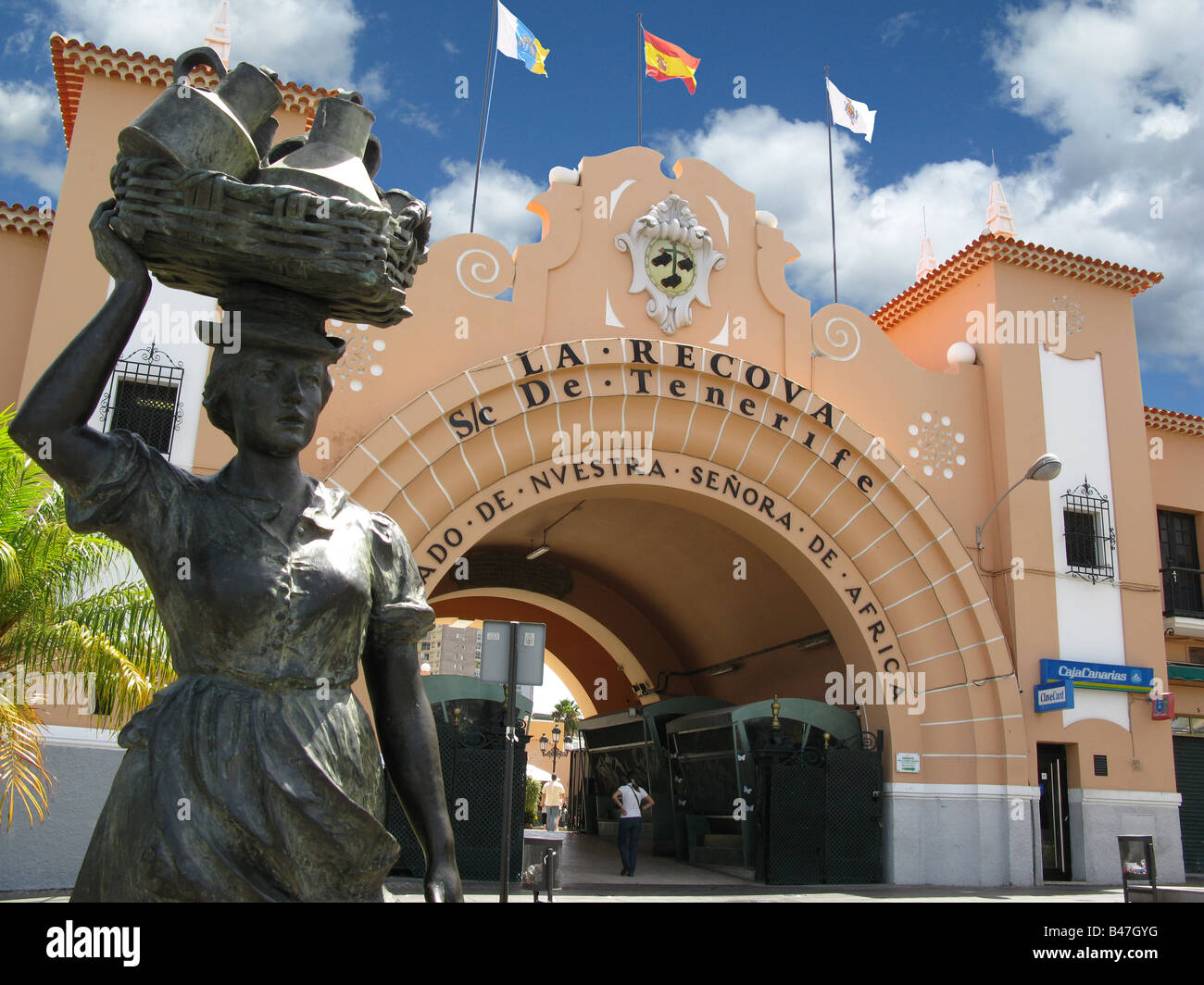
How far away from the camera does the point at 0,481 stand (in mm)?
7668

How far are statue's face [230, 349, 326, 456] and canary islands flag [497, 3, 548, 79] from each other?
14.1 meters

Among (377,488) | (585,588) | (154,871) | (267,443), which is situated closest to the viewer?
(154,871)

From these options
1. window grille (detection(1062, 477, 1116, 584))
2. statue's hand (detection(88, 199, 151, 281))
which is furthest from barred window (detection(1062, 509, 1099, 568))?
statue's hand (detection(88, 199, 151, 281))

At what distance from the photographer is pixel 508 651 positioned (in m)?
8.62

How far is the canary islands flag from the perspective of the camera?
15.3 metres

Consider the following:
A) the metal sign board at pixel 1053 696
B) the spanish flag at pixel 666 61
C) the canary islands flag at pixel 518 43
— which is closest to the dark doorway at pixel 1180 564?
the metal sign board at pixel 1053 696

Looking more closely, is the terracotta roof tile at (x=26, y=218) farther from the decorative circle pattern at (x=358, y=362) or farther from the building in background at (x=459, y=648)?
the building in background at (x=459, y=648)

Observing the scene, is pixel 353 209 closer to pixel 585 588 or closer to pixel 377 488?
pixel 377 488

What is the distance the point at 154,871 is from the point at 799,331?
1372 cm

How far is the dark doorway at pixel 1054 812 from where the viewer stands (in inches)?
586

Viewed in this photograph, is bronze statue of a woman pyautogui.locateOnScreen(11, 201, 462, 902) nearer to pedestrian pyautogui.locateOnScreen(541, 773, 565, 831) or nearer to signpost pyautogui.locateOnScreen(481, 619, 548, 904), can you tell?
signpost pyautogui.locateOnScreen(481, 619, 548, 904)

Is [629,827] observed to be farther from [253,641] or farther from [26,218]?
[253,641]

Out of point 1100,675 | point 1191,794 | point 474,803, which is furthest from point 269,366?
point 1191,794
